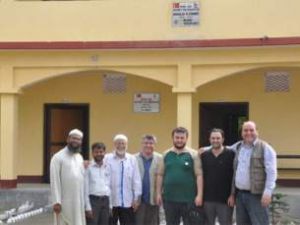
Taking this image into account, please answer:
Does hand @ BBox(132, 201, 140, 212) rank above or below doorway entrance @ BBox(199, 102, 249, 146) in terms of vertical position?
below

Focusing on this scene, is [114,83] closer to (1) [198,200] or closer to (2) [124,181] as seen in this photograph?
(2) [124,181]

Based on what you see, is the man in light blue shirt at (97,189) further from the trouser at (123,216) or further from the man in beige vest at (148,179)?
the man in beige vest at (148,179)

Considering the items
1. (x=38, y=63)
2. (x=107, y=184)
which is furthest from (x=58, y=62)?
(x=107, y=184)

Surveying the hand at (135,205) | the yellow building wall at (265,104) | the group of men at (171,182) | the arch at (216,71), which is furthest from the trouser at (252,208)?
the yellow building wall at (265,104)

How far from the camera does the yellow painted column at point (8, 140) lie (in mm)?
15797

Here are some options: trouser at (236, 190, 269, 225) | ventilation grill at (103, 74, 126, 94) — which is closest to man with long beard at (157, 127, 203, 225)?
trouser at (236, 190, 269, 225)

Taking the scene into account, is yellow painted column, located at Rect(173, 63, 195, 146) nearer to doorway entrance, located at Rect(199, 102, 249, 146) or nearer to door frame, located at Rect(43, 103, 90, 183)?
doorway entrance, located at Rect(199, 102, 249, 146)

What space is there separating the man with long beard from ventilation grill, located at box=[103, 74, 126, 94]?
7.94 m

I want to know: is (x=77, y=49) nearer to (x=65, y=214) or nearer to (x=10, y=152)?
(x=10, y=152)

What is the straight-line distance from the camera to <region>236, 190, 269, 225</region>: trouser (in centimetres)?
922

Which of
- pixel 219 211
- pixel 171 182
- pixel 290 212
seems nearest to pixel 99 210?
pixel 171 182

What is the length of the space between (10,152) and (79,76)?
281cm

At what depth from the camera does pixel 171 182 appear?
9.42 meters

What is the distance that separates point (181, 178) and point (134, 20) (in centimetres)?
677
